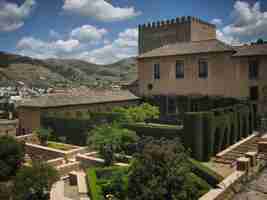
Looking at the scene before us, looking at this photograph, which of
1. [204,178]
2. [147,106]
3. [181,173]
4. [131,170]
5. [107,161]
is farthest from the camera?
[147,106]

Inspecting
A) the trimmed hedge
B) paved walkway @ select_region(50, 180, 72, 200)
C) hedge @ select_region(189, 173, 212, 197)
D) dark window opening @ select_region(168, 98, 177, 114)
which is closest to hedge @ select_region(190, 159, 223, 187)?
hedge @ select_region(189, 173, 212, 197)

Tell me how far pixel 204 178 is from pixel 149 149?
356 centimetres

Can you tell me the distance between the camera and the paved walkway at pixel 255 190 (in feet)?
31.0

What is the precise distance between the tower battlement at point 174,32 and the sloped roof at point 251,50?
14.4 m

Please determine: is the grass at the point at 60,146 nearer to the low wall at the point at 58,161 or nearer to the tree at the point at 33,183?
the low wall at the point at 58,161

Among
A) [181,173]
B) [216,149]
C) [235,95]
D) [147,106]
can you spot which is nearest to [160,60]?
[147,106]

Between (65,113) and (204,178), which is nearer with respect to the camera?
(204,178)

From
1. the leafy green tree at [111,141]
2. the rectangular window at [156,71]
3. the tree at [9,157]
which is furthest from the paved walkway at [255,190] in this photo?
the rectangular window at [156,71]

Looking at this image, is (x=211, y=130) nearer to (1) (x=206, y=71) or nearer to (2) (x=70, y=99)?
(1) (x=206, y=71)

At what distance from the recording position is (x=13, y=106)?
3566 cm

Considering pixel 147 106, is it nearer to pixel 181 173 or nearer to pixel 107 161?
pixel 107 161

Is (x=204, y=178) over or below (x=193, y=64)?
below

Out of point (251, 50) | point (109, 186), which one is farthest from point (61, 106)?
point (251, 50)

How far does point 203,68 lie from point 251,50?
4956mm
